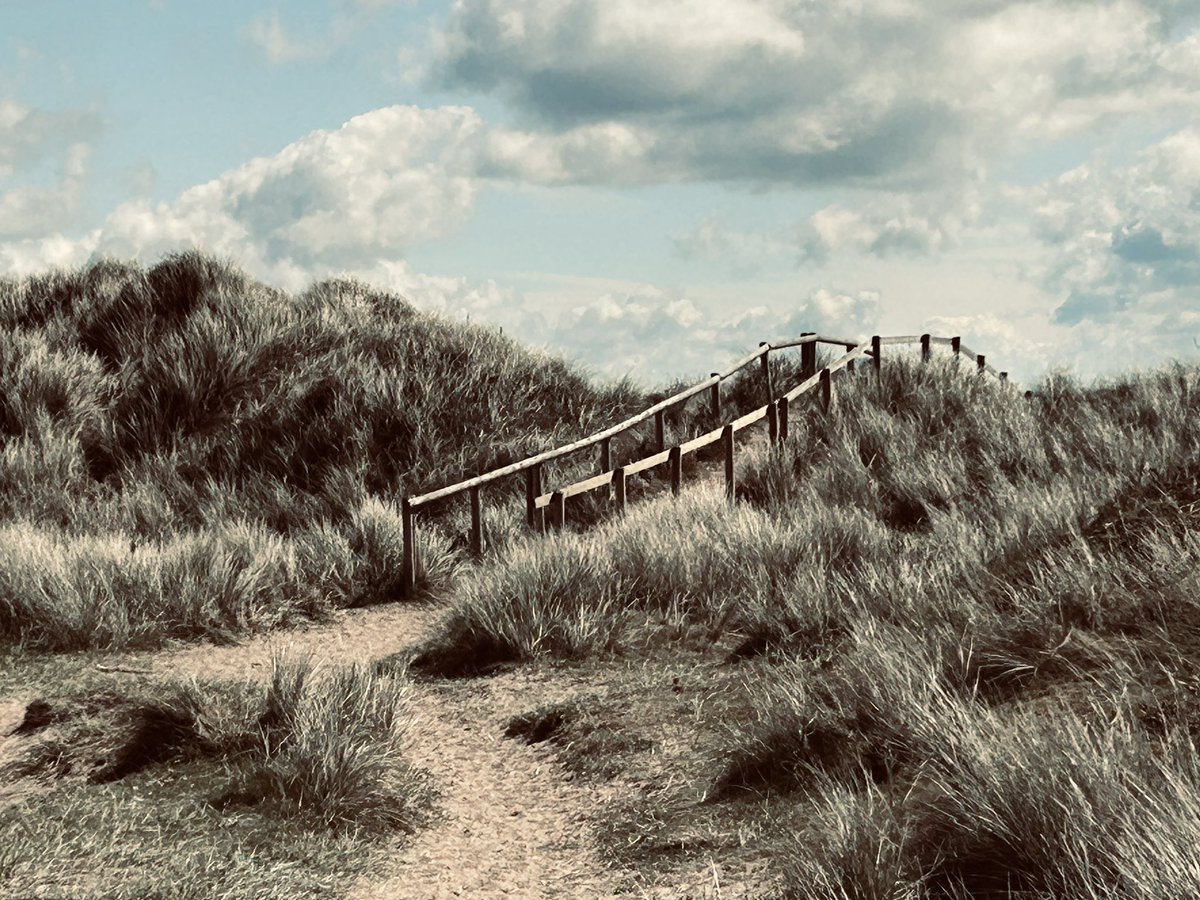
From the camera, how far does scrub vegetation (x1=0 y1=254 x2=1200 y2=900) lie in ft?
13.4

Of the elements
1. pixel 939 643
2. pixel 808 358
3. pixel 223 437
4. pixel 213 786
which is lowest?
pixel 213 786

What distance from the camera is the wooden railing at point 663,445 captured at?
10734mm

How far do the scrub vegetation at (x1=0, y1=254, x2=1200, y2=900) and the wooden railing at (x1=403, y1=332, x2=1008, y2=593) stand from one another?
0.43m

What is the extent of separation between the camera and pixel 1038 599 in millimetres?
5879

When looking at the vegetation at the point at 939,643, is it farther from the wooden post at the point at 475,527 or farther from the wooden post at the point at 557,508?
the wooden post at the point at 475,527

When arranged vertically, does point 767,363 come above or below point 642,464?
above

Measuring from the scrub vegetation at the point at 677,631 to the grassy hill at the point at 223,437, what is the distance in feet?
0.18

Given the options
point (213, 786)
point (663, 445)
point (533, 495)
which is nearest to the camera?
point (213, 786)

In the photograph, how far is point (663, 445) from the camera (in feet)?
48.5

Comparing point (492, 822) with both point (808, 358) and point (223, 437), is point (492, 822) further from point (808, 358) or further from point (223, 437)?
point (808, 358)

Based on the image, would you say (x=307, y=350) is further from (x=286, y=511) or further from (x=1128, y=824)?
(x=1128, y=824)

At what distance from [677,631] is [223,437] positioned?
9.24m

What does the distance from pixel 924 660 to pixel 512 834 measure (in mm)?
2174

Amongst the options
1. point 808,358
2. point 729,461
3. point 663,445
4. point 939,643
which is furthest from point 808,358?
point 939,643
